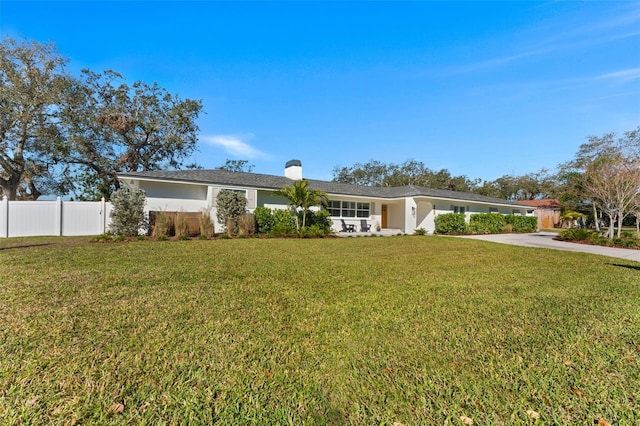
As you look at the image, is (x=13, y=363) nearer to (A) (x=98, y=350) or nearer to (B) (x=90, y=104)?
(A) (x=98, y=350)

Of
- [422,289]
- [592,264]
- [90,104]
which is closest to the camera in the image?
[422,289]

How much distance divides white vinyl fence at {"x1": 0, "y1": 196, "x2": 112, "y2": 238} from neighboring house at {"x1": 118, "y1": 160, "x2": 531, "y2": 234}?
2.13m

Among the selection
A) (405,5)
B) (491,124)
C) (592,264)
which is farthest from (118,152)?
(592,264)

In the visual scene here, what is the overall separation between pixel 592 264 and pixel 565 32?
274 inches

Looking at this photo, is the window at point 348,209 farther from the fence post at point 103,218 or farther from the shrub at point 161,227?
the fence post at point 103,218

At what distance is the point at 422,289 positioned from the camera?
4961 mm

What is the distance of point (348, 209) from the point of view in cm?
2062

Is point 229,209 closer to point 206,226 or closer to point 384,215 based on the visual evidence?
point 206,226

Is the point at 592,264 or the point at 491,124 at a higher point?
the point at 491,124

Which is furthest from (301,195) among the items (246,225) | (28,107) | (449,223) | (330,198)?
(28,107)

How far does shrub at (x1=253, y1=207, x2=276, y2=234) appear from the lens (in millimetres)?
14898

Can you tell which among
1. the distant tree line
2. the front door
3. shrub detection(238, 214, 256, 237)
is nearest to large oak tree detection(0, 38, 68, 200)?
shrub detection(238, 214, 256, 237)

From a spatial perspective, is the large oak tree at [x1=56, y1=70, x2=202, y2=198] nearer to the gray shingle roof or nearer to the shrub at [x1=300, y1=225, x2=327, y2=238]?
the gray shingle roof

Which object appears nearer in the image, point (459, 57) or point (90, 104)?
point (459, 57)
